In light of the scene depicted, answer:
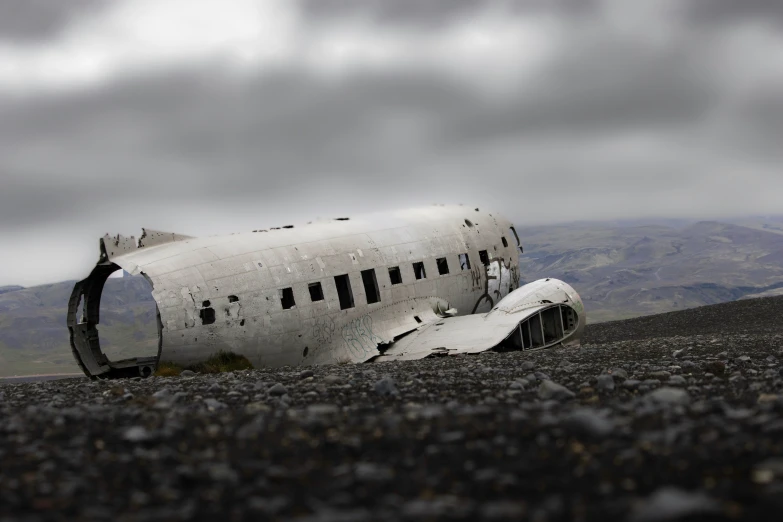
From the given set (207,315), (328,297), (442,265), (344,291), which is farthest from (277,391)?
(442,265)

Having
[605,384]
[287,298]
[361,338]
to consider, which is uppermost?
[287,298]

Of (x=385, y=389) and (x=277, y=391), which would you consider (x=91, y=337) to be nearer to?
(x=277, y=391)

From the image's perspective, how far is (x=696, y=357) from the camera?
17.4m

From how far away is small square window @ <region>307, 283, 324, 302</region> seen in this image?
941 inches

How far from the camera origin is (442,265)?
2875 cm

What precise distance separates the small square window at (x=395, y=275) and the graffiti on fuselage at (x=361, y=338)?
1801 mm

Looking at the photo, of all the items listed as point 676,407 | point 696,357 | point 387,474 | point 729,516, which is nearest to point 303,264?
point 696,357

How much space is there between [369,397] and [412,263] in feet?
57.4

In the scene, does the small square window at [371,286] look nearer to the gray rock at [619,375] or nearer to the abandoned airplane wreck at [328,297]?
the abandoned airplane wreck at [328,297]

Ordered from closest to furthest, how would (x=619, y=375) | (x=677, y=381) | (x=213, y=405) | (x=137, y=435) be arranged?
(x=137, y=435), (x=213, y=405), (x=677, y=381), (x=619, y=375)

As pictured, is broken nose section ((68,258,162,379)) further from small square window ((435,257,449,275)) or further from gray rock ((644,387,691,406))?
gray rock ((644,387,691,406))

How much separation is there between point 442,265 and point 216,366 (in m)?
10.3

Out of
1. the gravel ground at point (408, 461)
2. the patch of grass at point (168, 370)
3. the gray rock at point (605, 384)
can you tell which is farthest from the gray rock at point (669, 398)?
the patch of grass at point (168, 370)

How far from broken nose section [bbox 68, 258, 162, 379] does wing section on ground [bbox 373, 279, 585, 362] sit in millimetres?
7750
